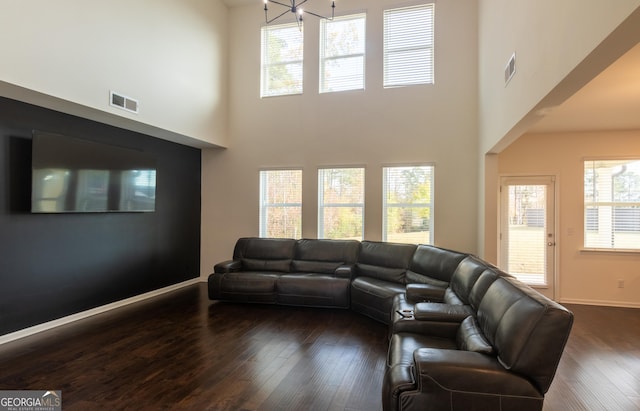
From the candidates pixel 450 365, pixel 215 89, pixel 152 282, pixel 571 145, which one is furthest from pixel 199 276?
pixel 571 145

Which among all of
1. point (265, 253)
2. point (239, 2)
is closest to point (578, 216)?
point (265, 253)

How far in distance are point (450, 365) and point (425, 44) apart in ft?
18.2

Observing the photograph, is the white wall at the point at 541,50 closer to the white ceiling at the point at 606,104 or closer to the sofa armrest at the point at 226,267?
the white ceiling at the point at 606,104

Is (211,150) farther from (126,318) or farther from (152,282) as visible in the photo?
(126,318)

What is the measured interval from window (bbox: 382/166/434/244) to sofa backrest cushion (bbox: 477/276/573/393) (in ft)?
12.8

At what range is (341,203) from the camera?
6.24 meters

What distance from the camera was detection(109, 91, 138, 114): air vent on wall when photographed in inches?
166

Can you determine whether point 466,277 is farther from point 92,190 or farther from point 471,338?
point 92,190

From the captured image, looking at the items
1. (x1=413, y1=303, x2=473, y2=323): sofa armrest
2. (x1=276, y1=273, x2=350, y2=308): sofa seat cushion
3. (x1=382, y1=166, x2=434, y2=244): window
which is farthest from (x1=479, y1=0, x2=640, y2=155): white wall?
(x1=276, y1=273, x2=350, y2=308): sofa seat cushion

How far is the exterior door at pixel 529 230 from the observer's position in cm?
547

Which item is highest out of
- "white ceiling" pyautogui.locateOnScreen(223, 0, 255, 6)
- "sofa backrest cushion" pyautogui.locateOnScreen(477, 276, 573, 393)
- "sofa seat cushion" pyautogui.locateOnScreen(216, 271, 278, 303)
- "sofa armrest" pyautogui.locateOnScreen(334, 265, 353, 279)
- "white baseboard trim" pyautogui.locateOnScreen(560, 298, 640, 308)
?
"white ceiling" pyautogui.locateOnScreen(223, 0, 255, 6)

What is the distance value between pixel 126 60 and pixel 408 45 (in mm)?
4436

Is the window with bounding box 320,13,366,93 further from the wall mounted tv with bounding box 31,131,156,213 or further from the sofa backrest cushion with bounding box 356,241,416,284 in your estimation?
the wall mounted tv with bounding box 31,131,156,213

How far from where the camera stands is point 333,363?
3180 mm
